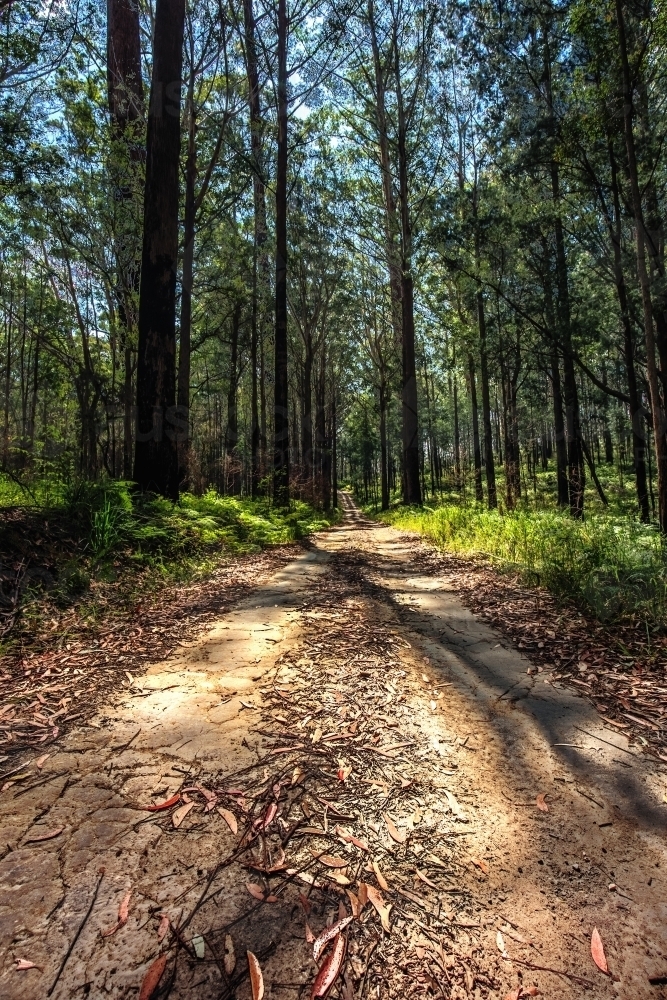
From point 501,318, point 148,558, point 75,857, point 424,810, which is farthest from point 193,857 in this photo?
point 501,318

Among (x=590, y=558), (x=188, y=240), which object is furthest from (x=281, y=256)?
(x=590, y=558)

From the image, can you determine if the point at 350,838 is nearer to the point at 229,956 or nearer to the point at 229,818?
the point at 229,818

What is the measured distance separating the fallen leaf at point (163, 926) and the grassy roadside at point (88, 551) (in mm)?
Result: 2380

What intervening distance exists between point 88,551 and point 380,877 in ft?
13.4

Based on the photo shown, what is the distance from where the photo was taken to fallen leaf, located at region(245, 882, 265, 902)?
4.07 ft

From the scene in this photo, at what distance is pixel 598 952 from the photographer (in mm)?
1124

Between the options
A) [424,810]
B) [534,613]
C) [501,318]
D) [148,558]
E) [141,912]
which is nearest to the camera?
[141,912]

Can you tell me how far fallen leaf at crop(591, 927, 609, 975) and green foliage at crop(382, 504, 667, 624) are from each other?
8.97 ft

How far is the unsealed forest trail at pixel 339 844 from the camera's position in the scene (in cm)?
107

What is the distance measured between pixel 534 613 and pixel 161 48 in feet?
30.8

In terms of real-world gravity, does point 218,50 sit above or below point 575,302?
above

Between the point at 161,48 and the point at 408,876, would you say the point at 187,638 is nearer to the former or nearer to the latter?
the point at 408,876

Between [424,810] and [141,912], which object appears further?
[424,810]

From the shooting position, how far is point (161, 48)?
6770 millimetres
